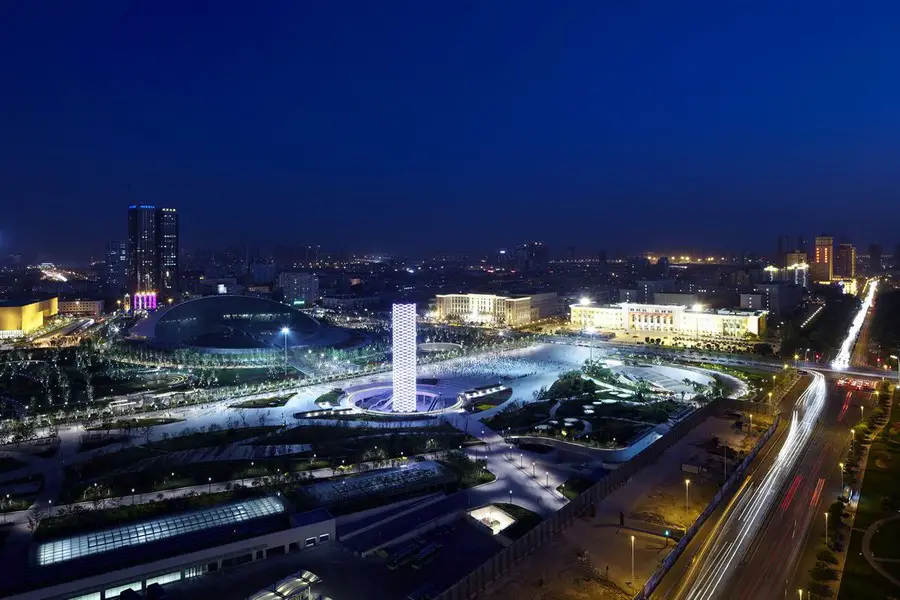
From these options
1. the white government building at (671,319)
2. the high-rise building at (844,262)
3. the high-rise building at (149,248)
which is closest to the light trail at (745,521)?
the white government building at (671,319)

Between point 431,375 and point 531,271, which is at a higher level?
point 531,271

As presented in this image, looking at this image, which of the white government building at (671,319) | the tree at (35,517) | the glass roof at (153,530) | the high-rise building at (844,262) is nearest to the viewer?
the glass roof at (153,530)

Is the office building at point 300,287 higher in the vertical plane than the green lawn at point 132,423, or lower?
higher

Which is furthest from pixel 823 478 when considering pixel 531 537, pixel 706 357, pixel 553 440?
pixel 706 357

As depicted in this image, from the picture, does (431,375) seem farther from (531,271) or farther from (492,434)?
(531,271)

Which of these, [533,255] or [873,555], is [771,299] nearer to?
[873,555]

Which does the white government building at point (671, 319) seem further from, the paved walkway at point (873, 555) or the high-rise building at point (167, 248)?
the high-rise building at point (167, 248)

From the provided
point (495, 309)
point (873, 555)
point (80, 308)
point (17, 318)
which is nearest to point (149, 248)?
point (80, 308)

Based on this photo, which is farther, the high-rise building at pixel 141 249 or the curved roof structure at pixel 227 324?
the high-rise building at pixel 141 249
